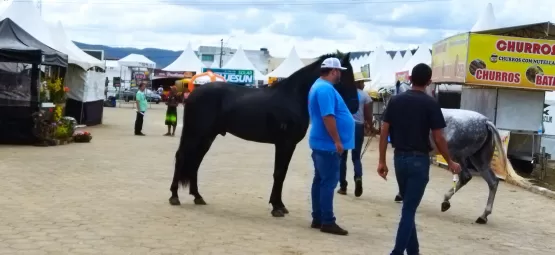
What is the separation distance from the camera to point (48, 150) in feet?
49.3

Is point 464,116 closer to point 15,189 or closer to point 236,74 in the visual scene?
point 15,189

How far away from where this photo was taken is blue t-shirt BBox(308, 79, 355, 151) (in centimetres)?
741

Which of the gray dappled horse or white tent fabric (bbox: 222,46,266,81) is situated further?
white tent fabric (bbox: 222,46,266,81)

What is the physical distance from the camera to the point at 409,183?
19.7 feet

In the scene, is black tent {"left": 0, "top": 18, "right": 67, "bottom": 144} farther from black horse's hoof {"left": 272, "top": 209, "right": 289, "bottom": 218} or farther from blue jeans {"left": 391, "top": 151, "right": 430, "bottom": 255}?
blue jeans {"left": 391, "top": 151, "right": 430, "bottom": 255}

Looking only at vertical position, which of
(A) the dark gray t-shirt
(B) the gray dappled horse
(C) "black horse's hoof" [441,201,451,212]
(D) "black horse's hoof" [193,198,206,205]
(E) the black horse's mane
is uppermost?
(E) the black horse's mane

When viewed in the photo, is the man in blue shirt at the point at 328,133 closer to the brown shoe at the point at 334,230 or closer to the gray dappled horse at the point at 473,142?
the brown shoe at the point at 334,230

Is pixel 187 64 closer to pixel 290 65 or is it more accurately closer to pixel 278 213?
pixel 290 65

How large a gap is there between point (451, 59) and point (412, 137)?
10.7 meters

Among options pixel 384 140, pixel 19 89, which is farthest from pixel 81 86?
pixel 384 140

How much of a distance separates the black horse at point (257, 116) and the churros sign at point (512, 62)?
24.1 feet

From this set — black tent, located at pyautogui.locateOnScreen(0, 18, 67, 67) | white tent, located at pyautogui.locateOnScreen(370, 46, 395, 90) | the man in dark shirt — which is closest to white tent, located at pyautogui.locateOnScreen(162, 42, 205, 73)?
white tent, located at pyautogui.locateOnScreen(370, 46, 395, 90)

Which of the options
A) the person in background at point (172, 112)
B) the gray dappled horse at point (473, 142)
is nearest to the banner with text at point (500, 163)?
the gray dappled horse at point (473, 142)

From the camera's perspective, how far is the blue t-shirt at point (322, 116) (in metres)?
7.41
